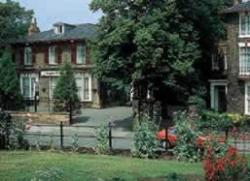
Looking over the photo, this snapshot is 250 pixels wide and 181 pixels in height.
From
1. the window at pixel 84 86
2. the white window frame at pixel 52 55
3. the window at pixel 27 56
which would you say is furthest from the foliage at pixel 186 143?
the window at pixel 27 56

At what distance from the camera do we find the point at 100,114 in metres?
56.2

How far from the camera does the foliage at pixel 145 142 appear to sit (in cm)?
2534

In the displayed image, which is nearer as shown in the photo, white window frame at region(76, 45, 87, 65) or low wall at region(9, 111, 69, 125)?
low wall at region(9, 111, 69, 125)

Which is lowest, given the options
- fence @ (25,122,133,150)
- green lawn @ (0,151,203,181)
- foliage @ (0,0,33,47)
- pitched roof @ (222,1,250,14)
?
green lawn @ (0,151,203,181)

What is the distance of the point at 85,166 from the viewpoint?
68.8ft

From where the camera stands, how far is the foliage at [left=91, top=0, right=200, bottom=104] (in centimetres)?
4524

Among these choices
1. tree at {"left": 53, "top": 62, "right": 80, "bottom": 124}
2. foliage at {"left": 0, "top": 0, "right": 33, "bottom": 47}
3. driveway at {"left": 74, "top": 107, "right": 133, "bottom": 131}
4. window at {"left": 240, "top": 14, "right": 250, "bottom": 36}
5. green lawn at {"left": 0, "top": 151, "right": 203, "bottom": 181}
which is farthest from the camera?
foliage at {"left": 0, "top": 0, "right": 33, "bottom": 47}

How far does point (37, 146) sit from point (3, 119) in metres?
A: 2.02

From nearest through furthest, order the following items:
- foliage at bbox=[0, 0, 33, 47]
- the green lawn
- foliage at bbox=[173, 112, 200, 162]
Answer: the green lawn
foliage at bbox=[173, 112, 200, 162]
foliage at bbox=[0, 0, 33, 47]

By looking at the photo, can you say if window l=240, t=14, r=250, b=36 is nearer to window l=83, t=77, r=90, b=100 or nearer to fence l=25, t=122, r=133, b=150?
window l=83, t=77, r=90, b=100

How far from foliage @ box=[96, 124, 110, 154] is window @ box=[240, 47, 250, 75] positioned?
25.3 m

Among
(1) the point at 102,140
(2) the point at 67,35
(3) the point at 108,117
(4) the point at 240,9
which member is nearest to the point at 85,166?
(1) the point at 102,140

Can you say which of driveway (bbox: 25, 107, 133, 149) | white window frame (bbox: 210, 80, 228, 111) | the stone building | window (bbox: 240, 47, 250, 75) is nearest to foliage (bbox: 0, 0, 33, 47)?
the stone building

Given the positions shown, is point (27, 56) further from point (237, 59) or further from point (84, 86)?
point (237, 59)
